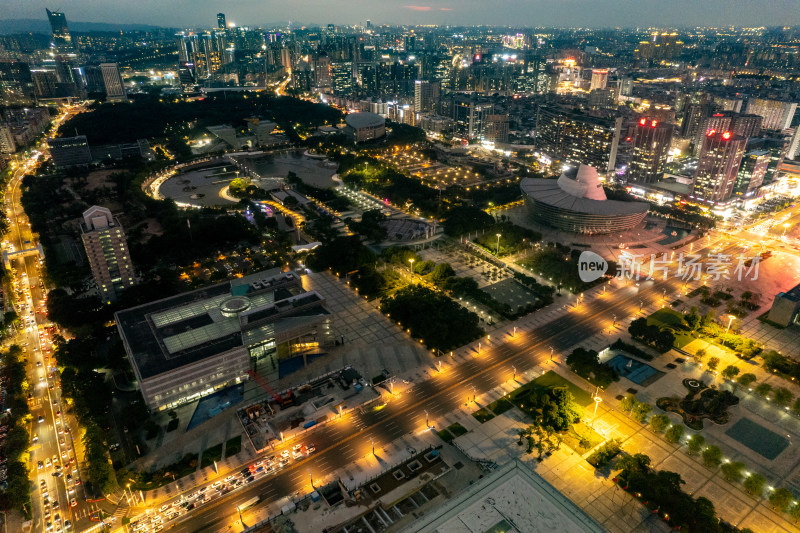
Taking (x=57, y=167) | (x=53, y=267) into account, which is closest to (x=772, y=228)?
(x=53, y=267)

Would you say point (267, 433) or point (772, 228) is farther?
point (772, 228)

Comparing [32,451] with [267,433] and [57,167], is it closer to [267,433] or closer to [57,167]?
[267,433]

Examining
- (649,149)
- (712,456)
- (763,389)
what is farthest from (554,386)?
(649,149)

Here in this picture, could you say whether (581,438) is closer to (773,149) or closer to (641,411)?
(641,411)

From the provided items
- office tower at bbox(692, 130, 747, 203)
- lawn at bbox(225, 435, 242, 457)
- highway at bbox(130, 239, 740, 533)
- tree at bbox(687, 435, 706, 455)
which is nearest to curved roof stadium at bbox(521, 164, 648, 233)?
highway at bbox(130, 239, 740, 533)

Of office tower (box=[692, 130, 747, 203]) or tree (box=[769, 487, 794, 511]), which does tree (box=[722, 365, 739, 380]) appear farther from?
office tower (box=[692, 130, 747, 203])

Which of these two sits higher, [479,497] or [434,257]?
[479,497]
